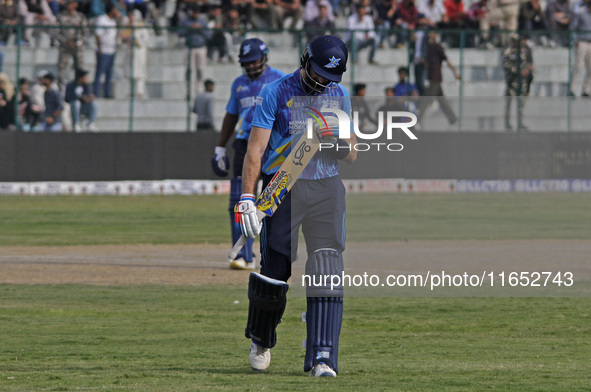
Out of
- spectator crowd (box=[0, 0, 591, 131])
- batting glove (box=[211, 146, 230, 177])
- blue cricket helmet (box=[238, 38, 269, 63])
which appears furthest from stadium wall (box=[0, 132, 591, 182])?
blue cricket helmet (box=[238, 38, 269, 63])

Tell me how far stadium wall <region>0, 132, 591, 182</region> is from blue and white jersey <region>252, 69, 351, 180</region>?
1642 centimetres

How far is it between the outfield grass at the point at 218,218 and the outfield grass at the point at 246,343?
4.05 m

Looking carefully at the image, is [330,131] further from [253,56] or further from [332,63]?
[253,56]

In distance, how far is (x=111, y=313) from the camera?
381 inches

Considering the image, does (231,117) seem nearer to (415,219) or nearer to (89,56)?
(415,219)

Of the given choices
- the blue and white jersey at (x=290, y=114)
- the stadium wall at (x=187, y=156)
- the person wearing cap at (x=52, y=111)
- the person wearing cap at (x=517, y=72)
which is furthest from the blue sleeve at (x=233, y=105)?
the person wearing cap at (x=517, y=72)

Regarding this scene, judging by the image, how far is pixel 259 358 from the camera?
22.6ft

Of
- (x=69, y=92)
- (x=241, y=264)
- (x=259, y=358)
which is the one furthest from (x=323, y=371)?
(x=69, y=92)

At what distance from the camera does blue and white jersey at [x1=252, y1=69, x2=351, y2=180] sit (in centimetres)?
669

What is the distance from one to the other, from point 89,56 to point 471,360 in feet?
62.2

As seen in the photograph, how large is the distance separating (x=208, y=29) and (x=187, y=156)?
2973 millimetres

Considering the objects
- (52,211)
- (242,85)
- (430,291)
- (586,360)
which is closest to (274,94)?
(586,360)

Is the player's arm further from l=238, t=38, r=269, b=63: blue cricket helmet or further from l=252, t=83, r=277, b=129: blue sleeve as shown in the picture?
l=238, t=38, r=269, b=63: blue cricket helmet

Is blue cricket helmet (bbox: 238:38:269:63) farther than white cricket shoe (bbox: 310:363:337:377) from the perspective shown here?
Yes
